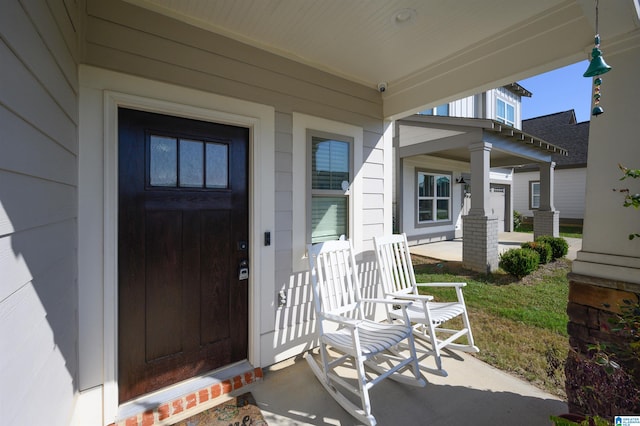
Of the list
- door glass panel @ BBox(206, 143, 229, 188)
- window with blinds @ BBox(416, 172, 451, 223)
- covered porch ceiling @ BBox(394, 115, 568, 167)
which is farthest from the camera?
window with blinds @ BBox(416, 172, 451, 223)

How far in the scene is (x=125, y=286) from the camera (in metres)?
1.89

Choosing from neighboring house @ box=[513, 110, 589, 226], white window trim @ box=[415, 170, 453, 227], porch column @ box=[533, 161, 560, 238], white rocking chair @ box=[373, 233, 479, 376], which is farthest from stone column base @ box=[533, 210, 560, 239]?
white rocking chair @ box=[373, 233, 479, 376]

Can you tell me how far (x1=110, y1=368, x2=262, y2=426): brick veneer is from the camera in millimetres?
1828

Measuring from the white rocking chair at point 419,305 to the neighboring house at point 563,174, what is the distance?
1317cm

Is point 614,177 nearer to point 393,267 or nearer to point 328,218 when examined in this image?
point 393,267

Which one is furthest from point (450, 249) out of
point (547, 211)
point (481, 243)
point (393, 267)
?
point (393, 267)

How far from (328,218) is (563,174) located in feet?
50.7

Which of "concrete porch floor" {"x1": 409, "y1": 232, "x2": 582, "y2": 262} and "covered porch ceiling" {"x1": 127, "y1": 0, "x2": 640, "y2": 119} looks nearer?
"covered porch ceiling" {"x1": 127, "y1": 0, "x2": 640, "y2": 119}

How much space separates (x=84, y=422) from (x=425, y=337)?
2714mm

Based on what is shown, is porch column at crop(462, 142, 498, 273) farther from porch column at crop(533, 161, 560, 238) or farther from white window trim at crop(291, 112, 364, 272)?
white window trim at crop(291, 112, 364, 272)

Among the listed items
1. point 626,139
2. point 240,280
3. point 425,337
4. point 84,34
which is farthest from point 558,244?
point 84,34

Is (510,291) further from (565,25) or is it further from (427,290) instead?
(565,25)

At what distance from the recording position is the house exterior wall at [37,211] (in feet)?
2.76

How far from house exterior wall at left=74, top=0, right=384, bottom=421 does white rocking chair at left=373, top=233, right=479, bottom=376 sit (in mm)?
259
